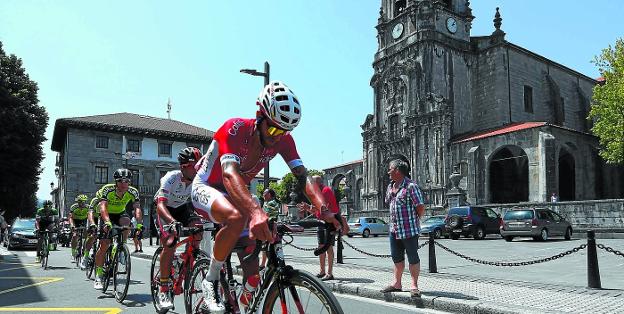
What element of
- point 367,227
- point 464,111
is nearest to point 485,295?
point 367,227

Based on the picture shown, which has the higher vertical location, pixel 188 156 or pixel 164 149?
pixel 164 149

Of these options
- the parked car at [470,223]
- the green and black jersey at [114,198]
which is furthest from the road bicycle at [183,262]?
the parked car at [470,223]

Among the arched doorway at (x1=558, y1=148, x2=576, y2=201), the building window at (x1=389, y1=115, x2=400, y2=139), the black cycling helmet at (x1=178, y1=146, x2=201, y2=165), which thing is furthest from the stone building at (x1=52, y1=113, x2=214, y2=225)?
the black cycling helmet at (x1=178, y1=146, x2=201, y2=165)

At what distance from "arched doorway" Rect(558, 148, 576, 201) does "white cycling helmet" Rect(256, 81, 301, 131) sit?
4174 cm

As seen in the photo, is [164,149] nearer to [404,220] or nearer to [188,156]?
[404,220]

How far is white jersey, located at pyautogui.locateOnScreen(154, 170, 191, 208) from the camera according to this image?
602cm

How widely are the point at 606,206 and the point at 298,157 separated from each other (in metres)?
25.1

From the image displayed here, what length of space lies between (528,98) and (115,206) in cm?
4551

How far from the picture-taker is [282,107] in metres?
3.50

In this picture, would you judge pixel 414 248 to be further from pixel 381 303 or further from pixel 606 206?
pixel 606 206

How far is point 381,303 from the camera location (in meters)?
7.05

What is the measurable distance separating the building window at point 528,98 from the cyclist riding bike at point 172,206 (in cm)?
4548

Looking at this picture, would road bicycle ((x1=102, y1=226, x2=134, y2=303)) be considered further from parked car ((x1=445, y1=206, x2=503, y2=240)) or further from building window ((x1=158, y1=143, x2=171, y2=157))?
building window ((x1=158, y1=143, x2=171, y2=157))

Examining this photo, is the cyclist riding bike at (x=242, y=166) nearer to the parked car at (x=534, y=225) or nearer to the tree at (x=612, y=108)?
the parked car at (x=534, y=225)
